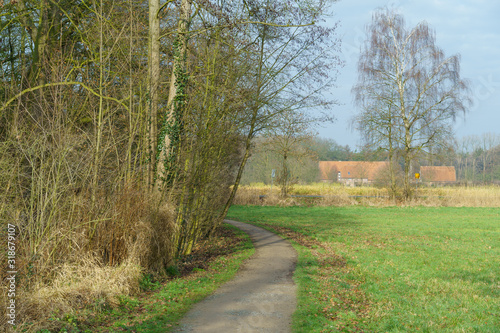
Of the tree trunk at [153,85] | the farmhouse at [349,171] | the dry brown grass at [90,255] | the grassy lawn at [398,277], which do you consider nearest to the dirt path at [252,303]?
the grassy lawn at [398,277]

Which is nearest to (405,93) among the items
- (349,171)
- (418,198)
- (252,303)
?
(418,198)

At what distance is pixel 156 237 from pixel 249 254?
13.8ft

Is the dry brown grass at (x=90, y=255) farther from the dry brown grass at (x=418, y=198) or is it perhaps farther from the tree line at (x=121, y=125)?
the dry brown grass at (x=418, y=198)

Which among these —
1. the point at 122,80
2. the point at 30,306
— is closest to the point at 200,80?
the point at 122,80

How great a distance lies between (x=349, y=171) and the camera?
77688mm

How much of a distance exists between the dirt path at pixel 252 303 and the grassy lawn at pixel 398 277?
292 mm

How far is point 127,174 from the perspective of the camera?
830cm

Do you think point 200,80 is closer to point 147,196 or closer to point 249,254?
point 147,196

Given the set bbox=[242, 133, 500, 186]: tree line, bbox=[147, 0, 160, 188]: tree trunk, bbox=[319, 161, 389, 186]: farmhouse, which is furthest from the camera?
bbox=[319, 161, 389, 186]: farmhouse

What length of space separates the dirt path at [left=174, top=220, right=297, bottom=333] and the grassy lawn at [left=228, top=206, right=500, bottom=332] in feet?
0.96

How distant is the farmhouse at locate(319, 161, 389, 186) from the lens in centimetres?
5831

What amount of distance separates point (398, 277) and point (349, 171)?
7055cm

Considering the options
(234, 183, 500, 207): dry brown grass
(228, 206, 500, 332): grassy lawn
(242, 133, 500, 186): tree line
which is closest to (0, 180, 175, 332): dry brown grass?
(228, 206, 500, 332): grassy lawn

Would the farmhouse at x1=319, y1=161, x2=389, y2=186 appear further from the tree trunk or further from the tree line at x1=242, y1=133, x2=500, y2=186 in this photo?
the tree trunk
